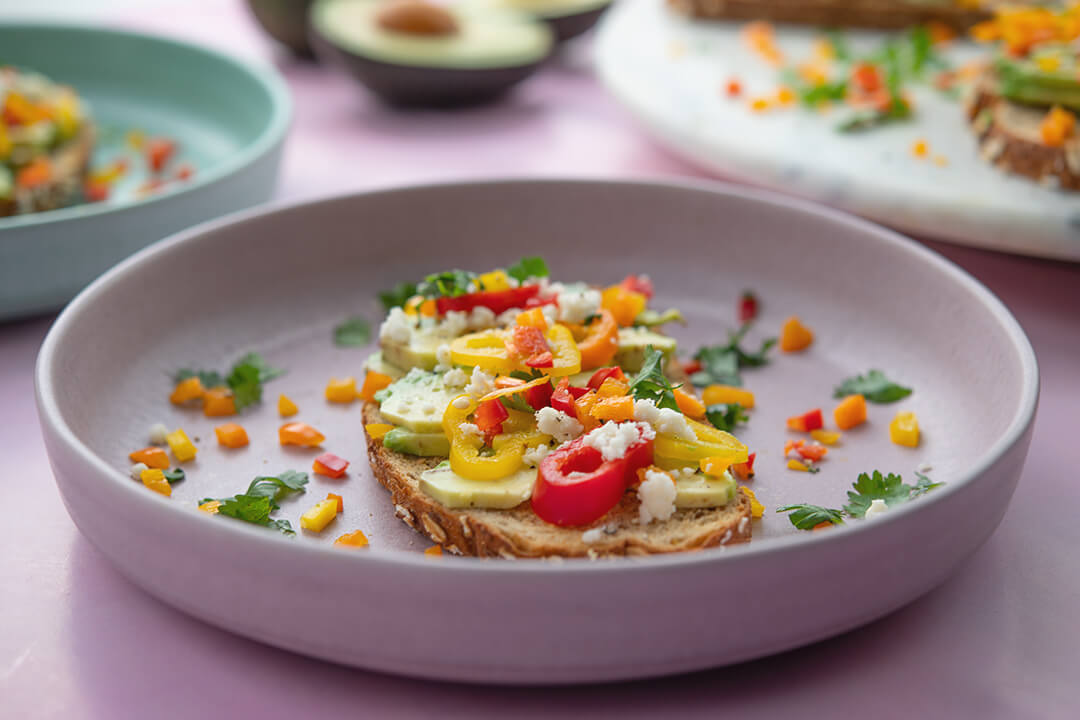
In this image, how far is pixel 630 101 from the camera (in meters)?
4.22

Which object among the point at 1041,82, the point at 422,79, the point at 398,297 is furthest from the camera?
the point at 422,79

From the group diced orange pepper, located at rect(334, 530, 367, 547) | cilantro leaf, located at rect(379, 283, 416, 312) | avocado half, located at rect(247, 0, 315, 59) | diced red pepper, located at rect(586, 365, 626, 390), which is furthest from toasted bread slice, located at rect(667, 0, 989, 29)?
diced orange pepper, located at rect(334, 530, 367, 547)

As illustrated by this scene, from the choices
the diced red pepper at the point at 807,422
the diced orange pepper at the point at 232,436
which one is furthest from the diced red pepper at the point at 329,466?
the diced red pepper at the point at 807,422

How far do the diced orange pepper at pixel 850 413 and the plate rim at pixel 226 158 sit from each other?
193 centimetres

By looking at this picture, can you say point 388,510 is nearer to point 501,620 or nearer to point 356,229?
point 501,620

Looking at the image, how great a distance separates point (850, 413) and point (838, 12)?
3228 mm

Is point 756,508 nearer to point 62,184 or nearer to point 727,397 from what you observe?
point 727,397

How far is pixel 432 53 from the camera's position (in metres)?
5.08

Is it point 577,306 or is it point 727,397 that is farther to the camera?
point 727,397

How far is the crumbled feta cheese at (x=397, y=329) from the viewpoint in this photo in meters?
2.57

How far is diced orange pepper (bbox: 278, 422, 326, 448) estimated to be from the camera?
253cm

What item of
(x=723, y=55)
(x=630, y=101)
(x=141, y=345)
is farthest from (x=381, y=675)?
(x=723, y=55)

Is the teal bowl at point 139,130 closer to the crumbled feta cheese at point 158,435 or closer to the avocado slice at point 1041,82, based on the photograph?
the crumbled feta cheese at point 158,435

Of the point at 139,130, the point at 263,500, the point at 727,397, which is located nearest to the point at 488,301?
the point at 727,397
